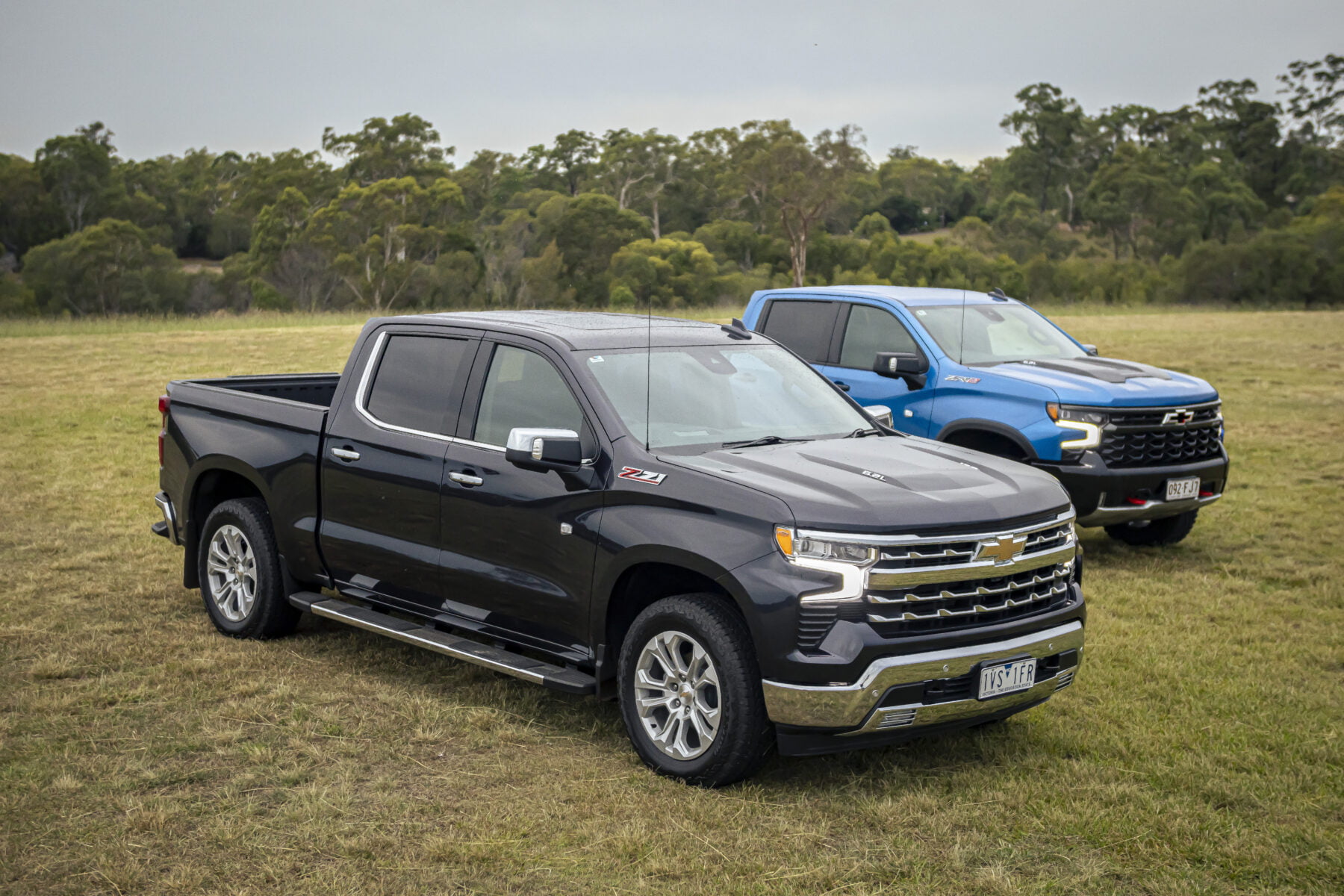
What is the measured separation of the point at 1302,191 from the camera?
90438 mm

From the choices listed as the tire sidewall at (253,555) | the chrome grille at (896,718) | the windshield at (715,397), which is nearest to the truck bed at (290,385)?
the tire sidewall at (253,555)

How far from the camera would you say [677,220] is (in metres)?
78.1

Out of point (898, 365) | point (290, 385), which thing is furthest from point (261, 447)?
point (898, 365)

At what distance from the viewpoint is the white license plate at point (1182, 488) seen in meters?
9.25

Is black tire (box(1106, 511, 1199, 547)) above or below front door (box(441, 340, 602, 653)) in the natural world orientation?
below

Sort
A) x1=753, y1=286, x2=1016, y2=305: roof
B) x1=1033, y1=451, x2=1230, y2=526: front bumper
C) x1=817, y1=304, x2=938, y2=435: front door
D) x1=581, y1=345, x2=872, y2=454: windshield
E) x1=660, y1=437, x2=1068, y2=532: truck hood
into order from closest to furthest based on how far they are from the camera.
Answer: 1. x1=660, y1=437, x2=1068, y2=532: truck hood
2. x1=581, y1=345, x2=872, y2=454: windshield
3. x1=1033, y1=451, x2=1230, y2=526: front bumper
4. x1=817, y1=304, x2=938, y2=435: front door
5. x1=753, y1=286, x2=1016, y2=305: roof

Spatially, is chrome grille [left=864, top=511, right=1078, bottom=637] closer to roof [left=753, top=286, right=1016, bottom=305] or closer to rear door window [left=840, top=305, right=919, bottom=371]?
rear door window [left=840, top=305, right=919, bottom=371]

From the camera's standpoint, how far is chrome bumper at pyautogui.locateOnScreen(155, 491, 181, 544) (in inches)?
306

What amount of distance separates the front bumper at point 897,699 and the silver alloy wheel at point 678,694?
32 centimetres

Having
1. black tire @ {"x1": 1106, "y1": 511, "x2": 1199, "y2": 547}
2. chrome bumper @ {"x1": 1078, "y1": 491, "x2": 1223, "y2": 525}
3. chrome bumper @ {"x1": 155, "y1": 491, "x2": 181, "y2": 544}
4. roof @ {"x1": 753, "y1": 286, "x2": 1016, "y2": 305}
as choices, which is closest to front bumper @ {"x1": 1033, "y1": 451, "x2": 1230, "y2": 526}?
chrome bumper @ {"x1": 1078, "y1": 491, "x2": 1223, "y2": 525}

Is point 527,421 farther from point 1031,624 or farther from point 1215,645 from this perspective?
point 1215,645

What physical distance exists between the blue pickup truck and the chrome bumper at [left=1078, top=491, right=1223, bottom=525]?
11 mm

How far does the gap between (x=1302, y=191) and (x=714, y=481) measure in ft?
319

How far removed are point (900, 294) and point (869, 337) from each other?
1.80 ft
